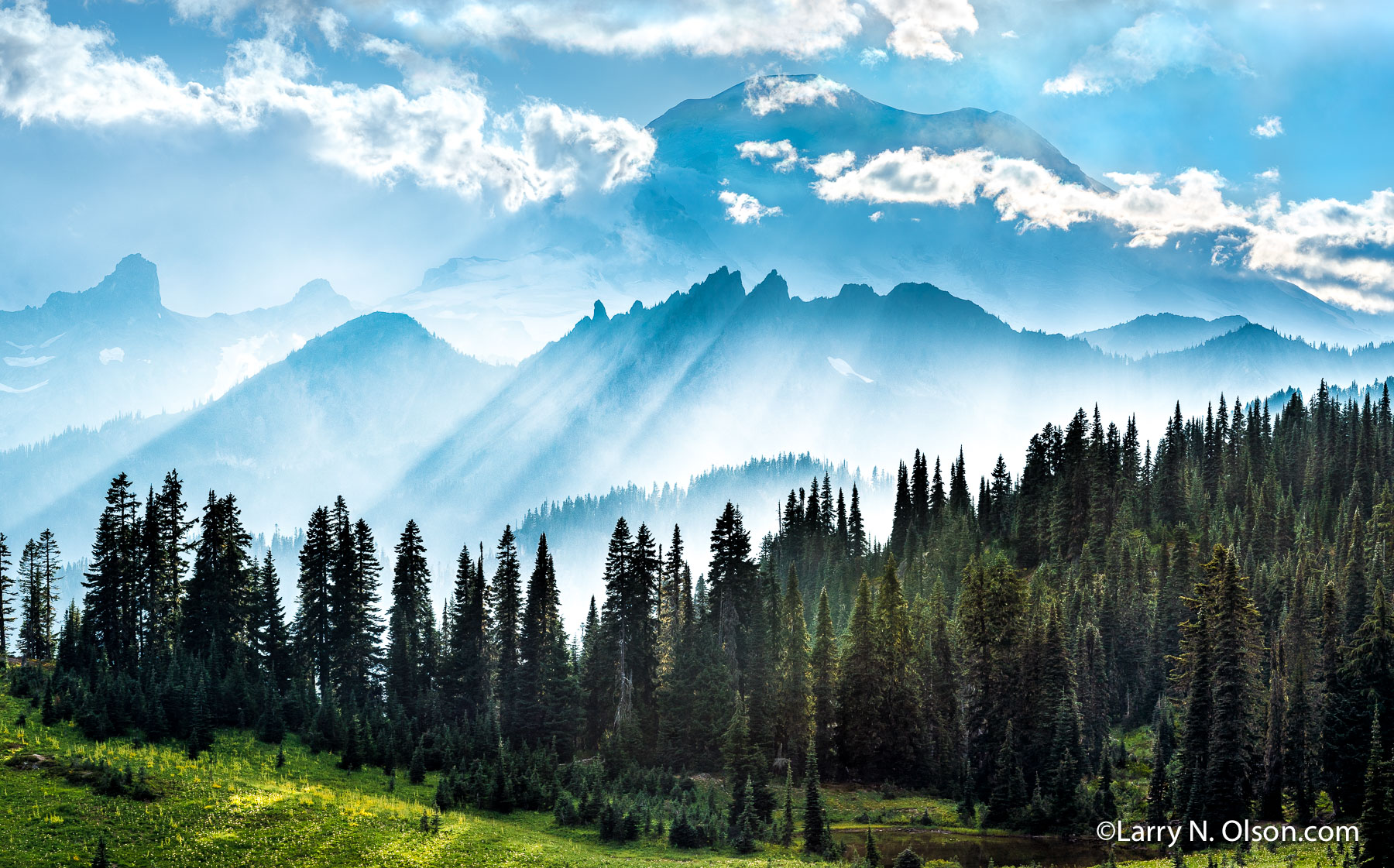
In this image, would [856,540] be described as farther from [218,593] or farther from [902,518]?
[218,593]

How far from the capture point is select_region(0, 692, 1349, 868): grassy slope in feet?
127

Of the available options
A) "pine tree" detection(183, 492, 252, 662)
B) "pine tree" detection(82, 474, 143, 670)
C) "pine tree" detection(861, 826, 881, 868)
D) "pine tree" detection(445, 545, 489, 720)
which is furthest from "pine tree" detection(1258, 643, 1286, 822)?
"pine tree" detection(82, 474, 143, 670)

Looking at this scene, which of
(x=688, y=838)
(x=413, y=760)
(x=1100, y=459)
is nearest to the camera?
(x=688, y=838)

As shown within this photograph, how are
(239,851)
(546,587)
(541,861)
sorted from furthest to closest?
(546,587)
(541,861)
(239,851)

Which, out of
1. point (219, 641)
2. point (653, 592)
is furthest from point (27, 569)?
point (653, 592)

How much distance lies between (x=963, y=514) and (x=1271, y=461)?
50306 mm

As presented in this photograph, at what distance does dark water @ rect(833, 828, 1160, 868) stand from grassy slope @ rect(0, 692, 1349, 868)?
285 inches

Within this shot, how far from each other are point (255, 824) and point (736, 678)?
48.7 meters

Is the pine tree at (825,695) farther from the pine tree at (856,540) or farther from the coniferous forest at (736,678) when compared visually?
the pine tree at (856,540)

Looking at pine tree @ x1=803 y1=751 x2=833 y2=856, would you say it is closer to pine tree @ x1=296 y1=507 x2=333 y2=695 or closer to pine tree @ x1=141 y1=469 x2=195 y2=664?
pine tree @ x1=296 y1=507 x2=333 y2=695

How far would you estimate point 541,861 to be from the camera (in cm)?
4412

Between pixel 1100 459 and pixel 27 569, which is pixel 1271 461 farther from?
pixel 27 569

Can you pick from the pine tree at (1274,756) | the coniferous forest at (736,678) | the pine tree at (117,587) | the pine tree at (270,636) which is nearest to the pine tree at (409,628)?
the coniferous forest at (736,678)

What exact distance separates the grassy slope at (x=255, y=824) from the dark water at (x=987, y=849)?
7.23 meters
